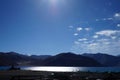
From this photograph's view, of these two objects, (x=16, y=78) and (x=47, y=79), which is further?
(x=16, y=78)

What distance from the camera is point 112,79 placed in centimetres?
4088

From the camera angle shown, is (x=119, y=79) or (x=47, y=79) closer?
(x=47, y=79)

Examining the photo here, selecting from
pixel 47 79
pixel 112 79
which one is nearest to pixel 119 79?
pixel 112 79

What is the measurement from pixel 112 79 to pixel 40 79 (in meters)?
12.5

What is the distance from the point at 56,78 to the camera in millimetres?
40000

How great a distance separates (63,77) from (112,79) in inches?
337

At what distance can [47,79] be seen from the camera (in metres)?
38.2

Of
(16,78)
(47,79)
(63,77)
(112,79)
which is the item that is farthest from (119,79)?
(16,78)

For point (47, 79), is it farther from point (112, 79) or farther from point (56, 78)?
point (112, 79)

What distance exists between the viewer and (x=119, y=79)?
42188mm

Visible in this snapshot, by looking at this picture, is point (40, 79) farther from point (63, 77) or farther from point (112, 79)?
point (112, 79)

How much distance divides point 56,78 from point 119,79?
1143 cm

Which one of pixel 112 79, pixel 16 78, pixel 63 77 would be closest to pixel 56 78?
pixel 63 77

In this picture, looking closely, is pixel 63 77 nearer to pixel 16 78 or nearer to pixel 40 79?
pixel 40 79
